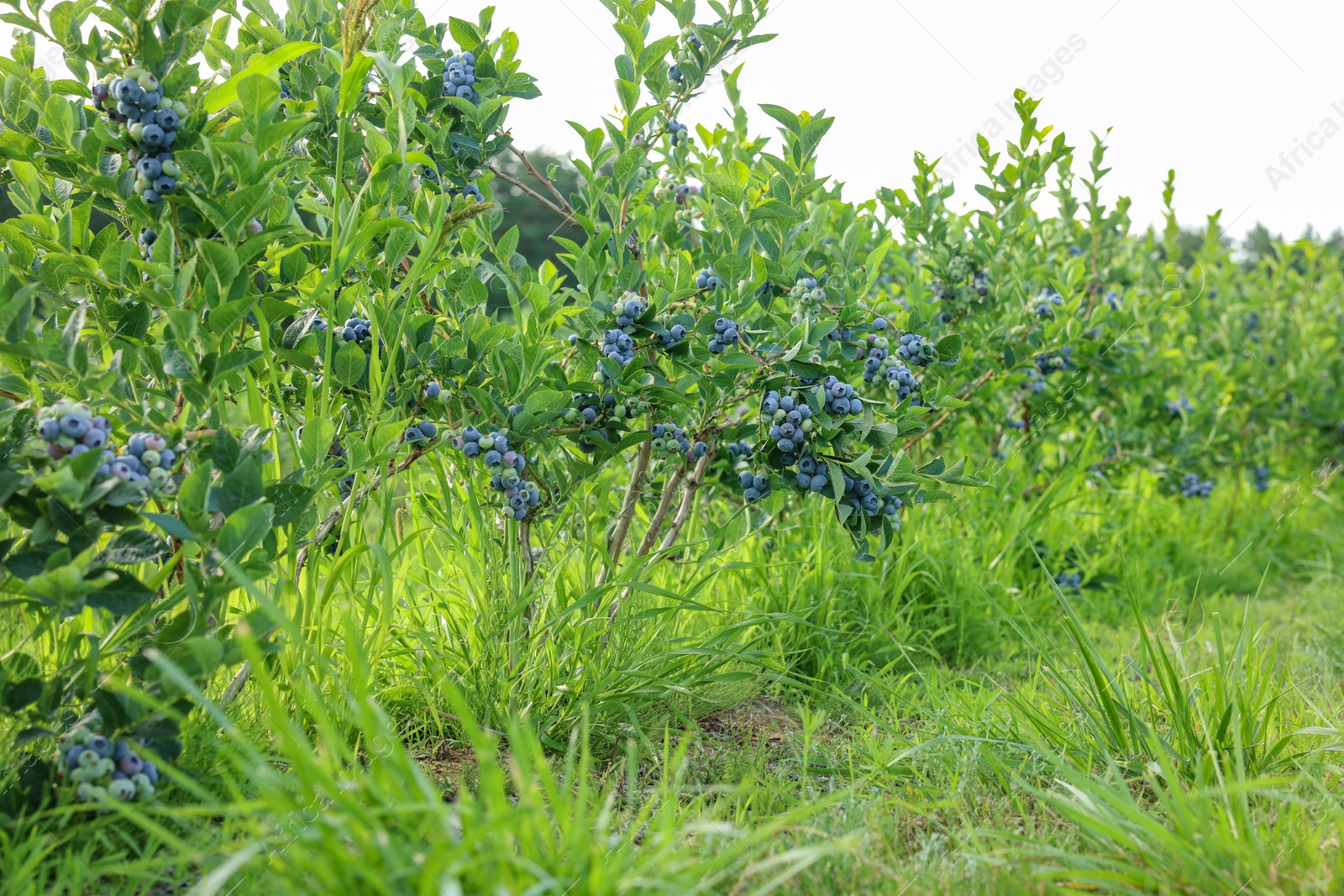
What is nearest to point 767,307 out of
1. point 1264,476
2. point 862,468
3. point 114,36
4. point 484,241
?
point 862,468

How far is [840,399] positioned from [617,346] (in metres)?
0.45

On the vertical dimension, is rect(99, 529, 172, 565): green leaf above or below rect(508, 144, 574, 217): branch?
below

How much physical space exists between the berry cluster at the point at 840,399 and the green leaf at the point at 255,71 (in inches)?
39.3

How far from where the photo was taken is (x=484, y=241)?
6.38ft

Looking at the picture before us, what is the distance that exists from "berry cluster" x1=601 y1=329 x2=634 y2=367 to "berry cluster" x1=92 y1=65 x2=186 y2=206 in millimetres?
766

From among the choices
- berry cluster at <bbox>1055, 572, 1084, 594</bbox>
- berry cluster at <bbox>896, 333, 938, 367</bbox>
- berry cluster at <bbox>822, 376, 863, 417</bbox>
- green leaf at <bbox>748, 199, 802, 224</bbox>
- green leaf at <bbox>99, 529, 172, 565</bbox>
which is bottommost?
berry cluster at <bbox>1055, 572, 1084, 594</bbox>

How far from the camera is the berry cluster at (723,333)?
178 cm

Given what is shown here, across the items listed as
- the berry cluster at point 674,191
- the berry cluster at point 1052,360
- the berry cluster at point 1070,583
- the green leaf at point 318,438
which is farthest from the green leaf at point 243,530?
the berry cluster at point 1070,583

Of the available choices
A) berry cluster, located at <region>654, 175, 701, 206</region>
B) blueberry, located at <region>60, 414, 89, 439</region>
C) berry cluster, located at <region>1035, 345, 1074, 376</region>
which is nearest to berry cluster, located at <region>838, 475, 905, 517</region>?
berry cluster, located at <region>654, 175, 701, 206</region>

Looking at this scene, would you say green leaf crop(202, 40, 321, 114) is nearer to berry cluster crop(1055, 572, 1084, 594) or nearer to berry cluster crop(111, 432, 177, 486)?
berry cluster crop(111, 432, 177, 486)

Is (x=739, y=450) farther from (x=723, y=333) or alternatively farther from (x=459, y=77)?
(x=459, y=77)

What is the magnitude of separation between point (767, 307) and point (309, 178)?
0.99 metres

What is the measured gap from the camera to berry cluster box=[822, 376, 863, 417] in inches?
69.1

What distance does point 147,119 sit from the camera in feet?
4.27
